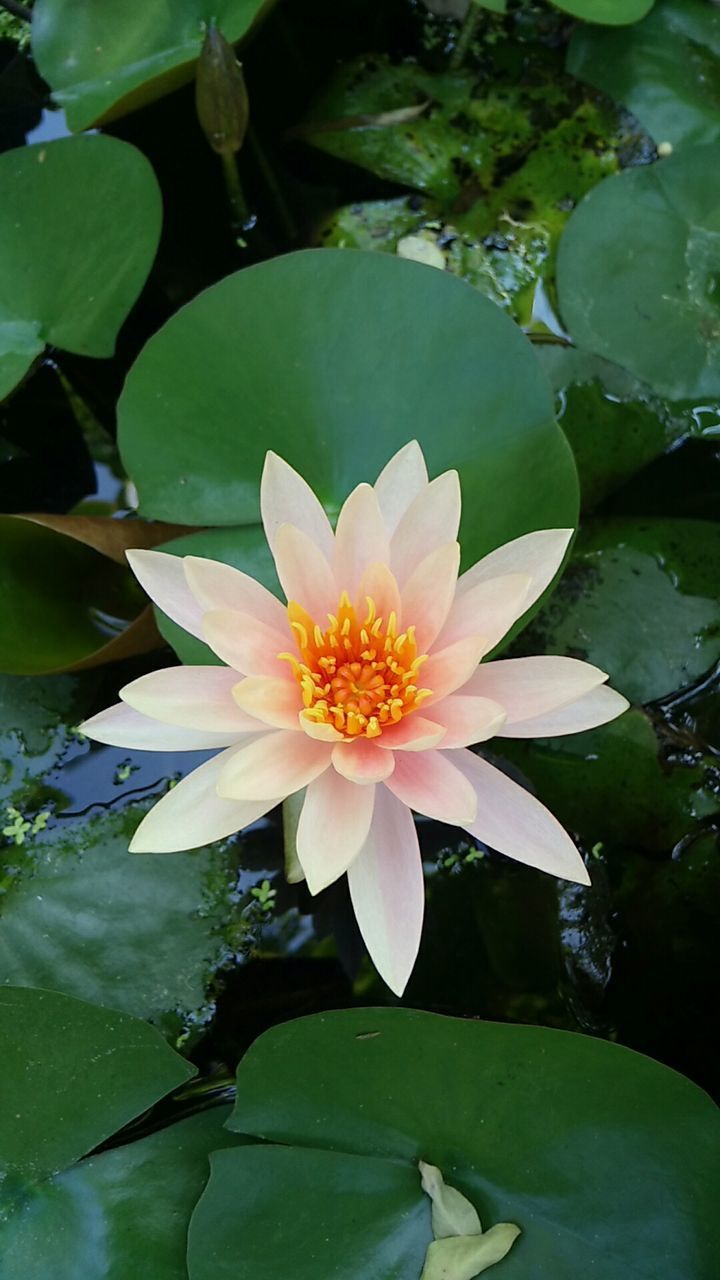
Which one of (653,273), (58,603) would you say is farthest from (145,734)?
(653,273)

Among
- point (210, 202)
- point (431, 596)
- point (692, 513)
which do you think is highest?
point (210, 202)

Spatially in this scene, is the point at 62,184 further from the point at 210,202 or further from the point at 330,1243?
the point at 330,1243

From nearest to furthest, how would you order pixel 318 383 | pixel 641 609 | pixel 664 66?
pixel 318 383 < pixel 641 609 < pixel 664 66

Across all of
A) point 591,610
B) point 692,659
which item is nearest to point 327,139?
point 591,610

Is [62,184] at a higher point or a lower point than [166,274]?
higher

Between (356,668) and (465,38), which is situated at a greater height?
(465,38)

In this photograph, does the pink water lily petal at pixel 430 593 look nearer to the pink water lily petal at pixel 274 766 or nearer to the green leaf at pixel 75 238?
the pink water lily petal at pixel 274 766

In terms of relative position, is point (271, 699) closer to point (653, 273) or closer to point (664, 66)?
point (653, 273)

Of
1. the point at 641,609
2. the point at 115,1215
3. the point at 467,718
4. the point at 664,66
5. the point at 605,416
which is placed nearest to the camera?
the point at 467,718
